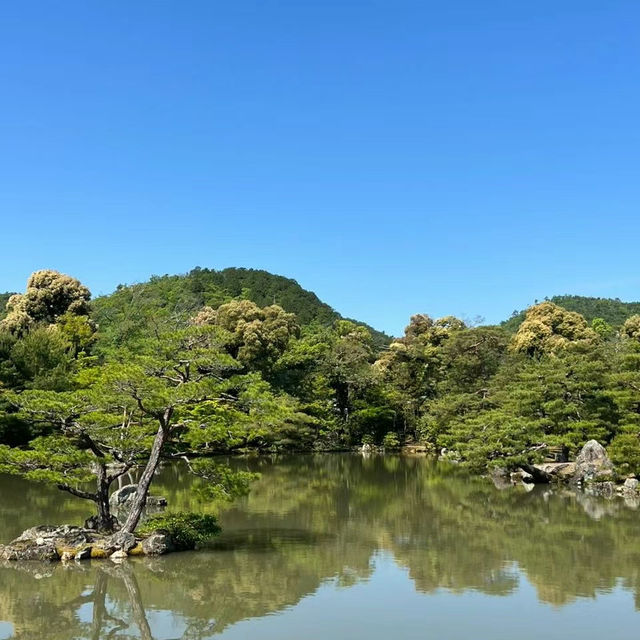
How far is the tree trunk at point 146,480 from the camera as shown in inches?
425

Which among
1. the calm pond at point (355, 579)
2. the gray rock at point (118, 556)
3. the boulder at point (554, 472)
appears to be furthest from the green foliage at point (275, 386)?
the calm pond at point (355, 579)

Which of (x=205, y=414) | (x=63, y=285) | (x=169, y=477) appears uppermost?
(x=63, y=285)

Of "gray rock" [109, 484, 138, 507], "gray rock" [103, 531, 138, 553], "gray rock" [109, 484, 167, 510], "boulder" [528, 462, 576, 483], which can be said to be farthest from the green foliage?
"gray rock" [109, 484, 138, 507]

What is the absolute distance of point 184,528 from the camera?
448 inches

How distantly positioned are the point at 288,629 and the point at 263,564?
2.89m

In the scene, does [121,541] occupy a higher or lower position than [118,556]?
higher

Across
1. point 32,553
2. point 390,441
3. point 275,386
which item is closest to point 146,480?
point 32,553

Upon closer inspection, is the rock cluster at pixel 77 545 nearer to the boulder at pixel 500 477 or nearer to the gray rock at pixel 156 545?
the gray rock at pixel 156 545

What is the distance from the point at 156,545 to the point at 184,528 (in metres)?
0.73

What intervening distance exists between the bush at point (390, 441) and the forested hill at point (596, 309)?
2893 cm

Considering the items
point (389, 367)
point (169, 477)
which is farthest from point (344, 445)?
point (169, 477)

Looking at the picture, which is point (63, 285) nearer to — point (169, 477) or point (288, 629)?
point (169, 477)

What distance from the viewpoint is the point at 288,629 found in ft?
25.3

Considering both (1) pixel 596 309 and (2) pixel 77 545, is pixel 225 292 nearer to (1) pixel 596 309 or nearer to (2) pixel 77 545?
(1) pixel 596 309
